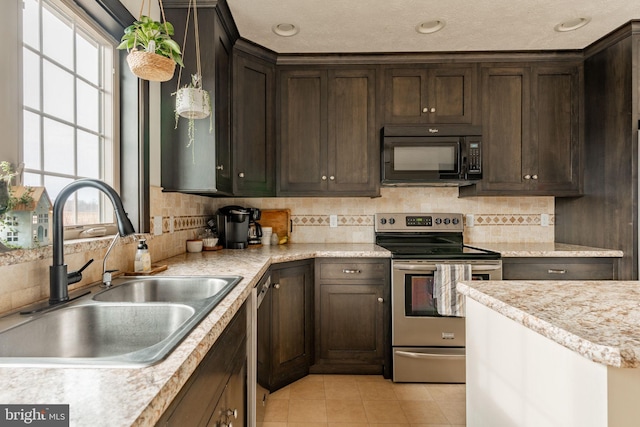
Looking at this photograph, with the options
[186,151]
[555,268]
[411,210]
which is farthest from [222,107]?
[555,268]

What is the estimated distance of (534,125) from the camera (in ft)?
8.74

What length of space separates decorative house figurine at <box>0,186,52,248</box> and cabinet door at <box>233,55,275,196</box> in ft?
4.59

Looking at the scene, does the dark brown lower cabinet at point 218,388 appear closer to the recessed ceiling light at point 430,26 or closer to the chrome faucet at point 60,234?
the chrome faucet at point 60,234

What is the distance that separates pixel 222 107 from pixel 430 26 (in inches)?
58.3

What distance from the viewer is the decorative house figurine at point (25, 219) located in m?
0.97

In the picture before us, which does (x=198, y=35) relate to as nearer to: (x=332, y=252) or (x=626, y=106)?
(x=332, y=252)

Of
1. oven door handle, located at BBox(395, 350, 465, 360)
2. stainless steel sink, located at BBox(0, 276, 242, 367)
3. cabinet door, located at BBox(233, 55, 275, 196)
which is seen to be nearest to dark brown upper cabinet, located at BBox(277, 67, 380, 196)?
cabinet door, located at BBox(233, 55, 275, 196)

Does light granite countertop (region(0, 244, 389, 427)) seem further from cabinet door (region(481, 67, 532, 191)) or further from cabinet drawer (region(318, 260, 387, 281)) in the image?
cabinet door (region(481, 67, 532, 191))

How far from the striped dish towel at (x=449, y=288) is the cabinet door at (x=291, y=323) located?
845 mm

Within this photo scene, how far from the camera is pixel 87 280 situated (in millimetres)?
1339

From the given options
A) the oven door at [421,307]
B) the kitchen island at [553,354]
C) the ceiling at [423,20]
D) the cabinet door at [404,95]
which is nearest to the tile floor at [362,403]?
the oven door at [421,307]

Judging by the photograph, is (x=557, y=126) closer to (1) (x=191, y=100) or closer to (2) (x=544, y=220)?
(2) (x=544, y=220)

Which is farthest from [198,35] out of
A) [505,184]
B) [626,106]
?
[626,106]

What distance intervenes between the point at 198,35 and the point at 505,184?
2393 millimetres
